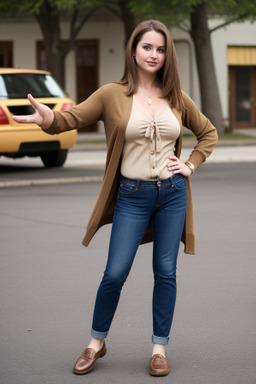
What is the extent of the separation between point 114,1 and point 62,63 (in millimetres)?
2310

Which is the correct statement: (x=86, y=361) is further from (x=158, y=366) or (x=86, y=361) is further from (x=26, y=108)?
(x=26, y=108)

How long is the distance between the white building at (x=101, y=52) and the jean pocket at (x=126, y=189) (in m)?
26.8

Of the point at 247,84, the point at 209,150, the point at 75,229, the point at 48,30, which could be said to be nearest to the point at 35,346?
the point at 209,150

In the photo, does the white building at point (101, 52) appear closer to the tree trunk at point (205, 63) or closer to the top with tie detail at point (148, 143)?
the tree trunk at point (205, 63)

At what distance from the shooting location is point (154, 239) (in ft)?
15.2

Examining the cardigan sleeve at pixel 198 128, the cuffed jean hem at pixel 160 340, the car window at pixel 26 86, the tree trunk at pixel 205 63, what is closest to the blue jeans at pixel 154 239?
the cuffed jean hem at pixel 160 340

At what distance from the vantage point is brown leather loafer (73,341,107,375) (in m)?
4.56

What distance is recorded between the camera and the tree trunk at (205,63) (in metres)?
25.7

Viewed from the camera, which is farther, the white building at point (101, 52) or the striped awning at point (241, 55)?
the striped awning at point (241, 55)

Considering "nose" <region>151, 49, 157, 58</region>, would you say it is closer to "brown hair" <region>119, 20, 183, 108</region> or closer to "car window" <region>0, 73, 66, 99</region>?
"brown hair" <region>119, 20, 183, 108</region>

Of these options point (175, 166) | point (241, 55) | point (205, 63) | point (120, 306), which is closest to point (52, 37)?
point (205, 63)

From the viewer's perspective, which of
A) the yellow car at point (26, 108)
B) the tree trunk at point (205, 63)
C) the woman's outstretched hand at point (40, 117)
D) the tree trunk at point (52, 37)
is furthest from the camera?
the tree trunk at point (52, 37)

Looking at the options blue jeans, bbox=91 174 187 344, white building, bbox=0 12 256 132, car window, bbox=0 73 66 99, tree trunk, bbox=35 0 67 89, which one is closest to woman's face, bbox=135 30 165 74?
blue jeans, bbox=91 174 187 344

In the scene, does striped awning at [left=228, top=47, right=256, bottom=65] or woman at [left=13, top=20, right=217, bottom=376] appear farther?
striped awning at [left=228, top=47, right=256, bottom=65]
